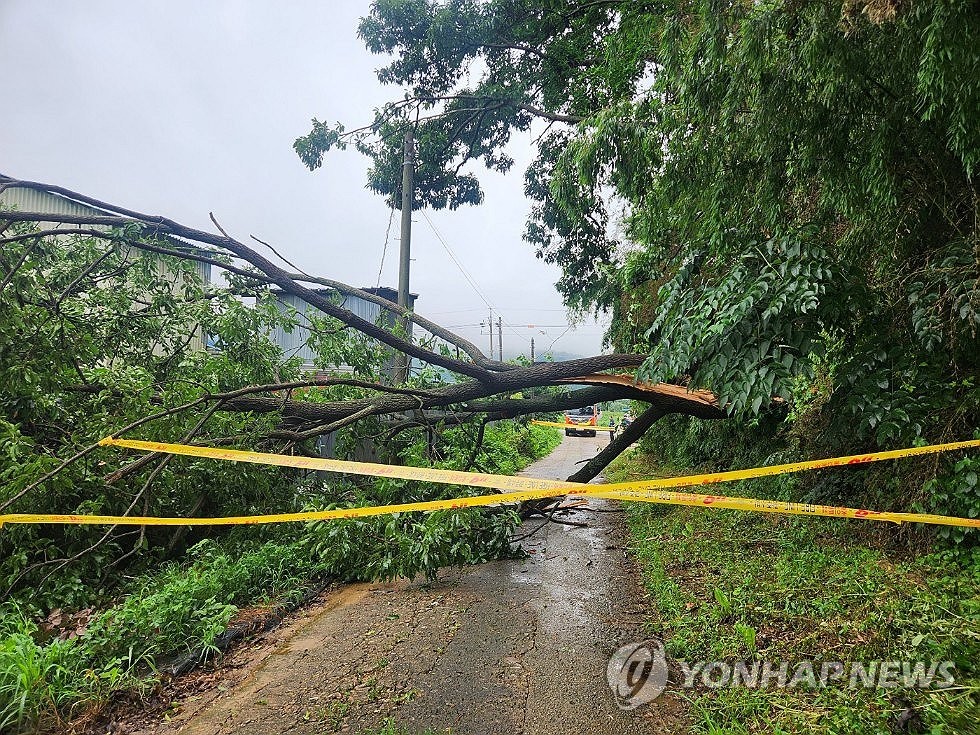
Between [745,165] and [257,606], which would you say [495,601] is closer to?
[257,606]

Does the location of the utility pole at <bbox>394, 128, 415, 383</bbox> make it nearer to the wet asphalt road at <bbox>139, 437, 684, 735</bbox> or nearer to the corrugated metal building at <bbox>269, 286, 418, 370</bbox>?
the corrugated metal building at <bbox>269, 286, 418, 370</bbox>

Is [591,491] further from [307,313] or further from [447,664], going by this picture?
[307,313]

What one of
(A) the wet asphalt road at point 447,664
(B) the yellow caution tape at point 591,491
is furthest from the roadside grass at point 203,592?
(B) the yellow caution tape at point 591,491

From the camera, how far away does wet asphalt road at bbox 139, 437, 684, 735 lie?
2.81 meters

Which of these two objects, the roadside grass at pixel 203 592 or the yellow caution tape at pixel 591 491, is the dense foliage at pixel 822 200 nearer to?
the yellow caution tape at pixel 591 491

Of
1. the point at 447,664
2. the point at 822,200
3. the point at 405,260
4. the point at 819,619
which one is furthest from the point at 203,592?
the point at 822,200

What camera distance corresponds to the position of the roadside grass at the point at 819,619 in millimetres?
2297

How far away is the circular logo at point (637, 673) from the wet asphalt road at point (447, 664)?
0.06 metres

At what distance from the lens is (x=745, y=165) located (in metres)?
3.69

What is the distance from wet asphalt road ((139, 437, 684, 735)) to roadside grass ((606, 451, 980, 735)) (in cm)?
37

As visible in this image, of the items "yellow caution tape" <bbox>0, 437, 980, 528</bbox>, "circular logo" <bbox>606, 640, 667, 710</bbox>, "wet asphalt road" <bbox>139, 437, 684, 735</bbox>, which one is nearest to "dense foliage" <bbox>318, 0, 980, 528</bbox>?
"yellow caution tape" <bbox>0, 437, 980, 528</bbox>

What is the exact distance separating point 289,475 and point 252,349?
56.1 inches

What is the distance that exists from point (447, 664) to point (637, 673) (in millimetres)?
1129

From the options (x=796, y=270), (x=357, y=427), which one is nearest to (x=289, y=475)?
(x=357, y=427)
